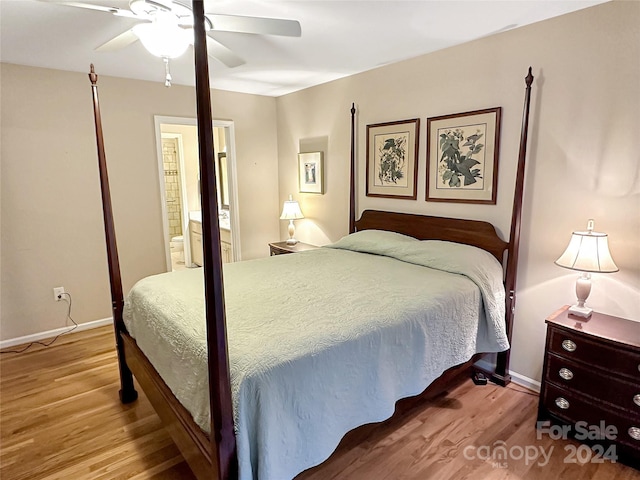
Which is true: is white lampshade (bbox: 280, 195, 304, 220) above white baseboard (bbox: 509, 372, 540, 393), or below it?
above

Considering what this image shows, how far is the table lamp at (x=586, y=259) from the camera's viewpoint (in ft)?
6.27

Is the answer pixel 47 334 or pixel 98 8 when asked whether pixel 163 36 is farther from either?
pixel 47 334

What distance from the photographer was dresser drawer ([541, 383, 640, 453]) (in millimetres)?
1805

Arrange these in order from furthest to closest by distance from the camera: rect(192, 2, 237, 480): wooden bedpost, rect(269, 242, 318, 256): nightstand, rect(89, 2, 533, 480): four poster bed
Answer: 1. rect(269, 242, 318, 256): nightstand
2. rect(89, 2, 533, 480): four poster bed
3. rect(192, 2, 237, 480): wooden bedpost

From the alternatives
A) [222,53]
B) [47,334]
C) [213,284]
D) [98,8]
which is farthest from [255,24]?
[47,334]

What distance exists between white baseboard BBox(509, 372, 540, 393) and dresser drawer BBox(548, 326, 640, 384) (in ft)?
1.88

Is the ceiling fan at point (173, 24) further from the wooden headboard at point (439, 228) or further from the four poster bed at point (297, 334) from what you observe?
the wooden headboard at point (439, 228)

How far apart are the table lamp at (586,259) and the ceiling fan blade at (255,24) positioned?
6.18ft

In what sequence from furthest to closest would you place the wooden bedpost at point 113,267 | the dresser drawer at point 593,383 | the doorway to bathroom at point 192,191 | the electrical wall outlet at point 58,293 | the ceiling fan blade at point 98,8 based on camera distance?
the doorway to bathroom at point 192,191 → the electrical wall outlet at point 58,293 → the wooden bedpost at point 113,267 → the dresser drawer at point 593,383 → the ceiling fan blade at point 98,8

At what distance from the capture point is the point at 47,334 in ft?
11.0

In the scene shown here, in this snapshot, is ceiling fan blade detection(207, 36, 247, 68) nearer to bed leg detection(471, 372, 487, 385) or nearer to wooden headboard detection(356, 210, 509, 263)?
wooden headboard detection(356, 210, 509, 263)

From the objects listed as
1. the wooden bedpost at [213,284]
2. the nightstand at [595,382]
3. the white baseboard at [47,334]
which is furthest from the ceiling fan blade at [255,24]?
the white baseboard at [47,334]

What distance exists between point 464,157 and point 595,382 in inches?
64.7

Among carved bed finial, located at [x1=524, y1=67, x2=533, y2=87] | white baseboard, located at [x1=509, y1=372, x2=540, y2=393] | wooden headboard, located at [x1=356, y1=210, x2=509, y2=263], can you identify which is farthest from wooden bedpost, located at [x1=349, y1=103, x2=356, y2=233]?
white baseboard, located at [x1=509, y1=372, x2=540, y2=393]
